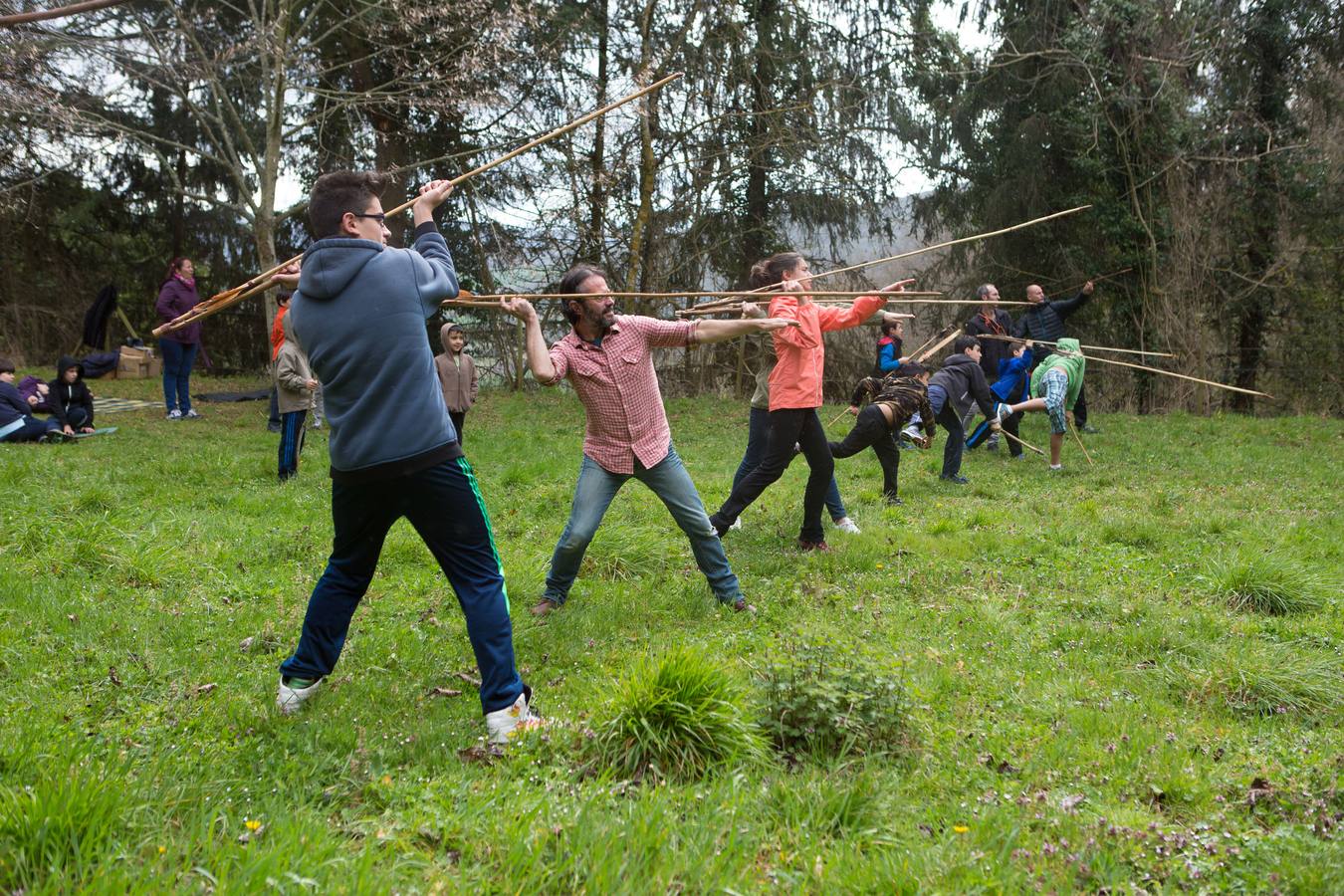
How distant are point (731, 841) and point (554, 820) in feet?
1.69

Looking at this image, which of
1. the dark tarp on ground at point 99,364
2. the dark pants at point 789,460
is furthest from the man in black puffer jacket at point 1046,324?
the dark tarp on ground at point 99,364

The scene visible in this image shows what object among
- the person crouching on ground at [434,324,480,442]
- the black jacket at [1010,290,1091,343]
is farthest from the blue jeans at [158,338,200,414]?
the black jacket at [1010,290,1091,343]

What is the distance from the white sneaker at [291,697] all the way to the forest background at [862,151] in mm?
11858

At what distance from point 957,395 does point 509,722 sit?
23.9ft

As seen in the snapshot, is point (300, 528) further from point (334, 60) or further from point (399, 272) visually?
point (334, 60)

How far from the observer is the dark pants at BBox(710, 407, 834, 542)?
641cm

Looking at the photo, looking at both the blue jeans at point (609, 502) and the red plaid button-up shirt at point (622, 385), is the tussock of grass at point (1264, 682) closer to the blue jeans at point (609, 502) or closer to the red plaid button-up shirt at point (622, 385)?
the blue jeans at point (609, 502)

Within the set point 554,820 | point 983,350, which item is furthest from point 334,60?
point 554,820

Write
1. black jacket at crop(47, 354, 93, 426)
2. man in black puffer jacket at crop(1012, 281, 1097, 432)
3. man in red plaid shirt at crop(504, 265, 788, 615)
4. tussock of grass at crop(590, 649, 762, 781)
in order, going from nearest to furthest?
1. tussock of grass at crop(590, 649, 762, 781)
2. man in red plaid shirt at crop(504, 265, 788, 615)
3. black jacket at crop(47, 354, 93, 426)
4. man in black puffer jacket at crop(1012, 281, 1097, 432)

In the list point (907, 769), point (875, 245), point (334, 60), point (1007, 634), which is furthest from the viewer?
point (875, 245)

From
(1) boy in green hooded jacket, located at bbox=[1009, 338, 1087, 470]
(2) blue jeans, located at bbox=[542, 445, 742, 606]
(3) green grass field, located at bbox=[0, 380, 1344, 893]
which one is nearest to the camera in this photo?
(3) green grass field, located at bbox=[0, 380, 1344, 893]

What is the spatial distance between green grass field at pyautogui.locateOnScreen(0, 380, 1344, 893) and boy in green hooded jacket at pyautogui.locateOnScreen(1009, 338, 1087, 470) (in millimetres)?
2723

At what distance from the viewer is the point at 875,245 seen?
18.7m

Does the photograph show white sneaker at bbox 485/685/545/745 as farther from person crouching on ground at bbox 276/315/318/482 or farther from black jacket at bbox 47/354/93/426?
black jacket at bbox 47/354/93/426
